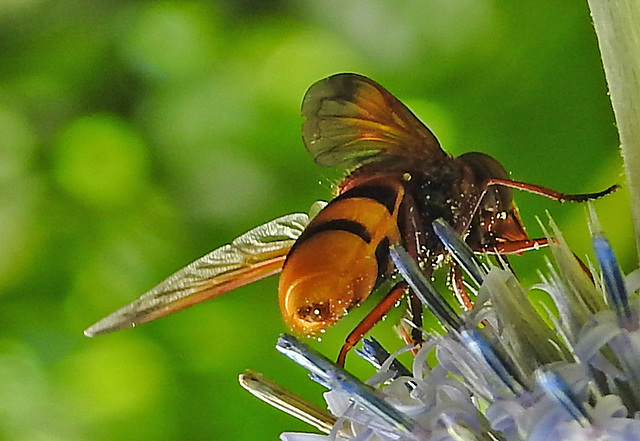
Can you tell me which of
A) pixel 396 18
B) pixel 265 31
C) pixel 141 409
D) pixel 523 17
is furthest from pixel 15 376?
pixel 523 17

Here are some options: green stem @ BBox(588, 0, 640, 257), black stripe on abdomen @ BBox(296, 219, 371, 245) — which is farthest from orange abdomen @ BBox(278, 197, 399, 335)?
green stem @ BBox(588, 0, 640, 257)

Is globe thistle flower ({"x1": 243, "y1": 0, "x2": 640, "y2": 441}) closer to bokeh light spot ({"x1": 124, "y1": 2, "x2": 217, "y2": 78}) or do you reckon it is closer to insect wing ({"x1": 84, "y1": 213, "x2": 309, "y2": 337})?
insect wing ({"x1": 84, "y1": 213, "x2": 309, "y2": 337})

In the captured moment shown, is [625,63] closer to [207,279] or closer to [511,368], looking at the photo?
[511,368]

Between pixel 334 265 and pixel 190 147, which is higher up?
pixel 190 147

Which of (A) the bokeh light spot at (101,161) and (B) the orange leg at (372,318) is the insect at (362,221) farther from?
(A) the bokeh light spot at (101,161)

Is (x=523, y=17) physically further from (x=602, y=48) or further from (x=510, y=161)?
(x=602, y=48)

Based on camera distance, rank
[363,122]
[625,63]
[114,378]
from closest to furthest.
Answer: [625,63], [363,122], [114,378]

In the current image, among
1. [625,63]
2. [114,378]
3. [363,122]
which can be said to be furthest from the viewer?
[114,378]

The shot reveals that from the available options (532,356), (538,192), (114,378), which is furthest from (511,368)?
(114,378)
